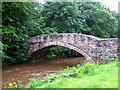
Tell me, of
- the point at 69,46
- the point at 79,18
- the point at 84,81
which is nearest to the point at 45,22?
the point at 79,18

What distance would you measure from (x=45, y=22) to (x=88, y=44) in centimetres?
884

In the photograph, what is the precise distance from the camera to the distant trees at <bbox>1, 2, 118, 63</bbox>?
57.3 ft

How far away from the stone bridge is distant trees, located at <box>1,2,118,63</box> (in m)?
1.77

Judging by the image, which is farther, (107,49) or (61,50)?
(61,50)

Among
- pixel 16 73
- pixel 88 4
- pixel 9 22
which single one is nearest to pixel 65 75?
pixel 16 73

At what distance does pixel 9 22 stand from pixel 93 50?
227 inches

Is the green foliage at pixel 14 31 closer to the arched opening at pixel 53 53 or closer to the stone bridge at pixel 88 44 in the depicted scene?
the arched opening at pixel 53 53

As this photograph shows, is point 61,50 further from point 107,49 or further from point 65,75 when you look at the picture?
point 65,75

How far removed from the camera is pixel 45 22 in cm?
2477

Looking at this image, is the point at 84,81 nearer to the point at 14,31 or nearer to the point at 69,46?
the point at 69,46

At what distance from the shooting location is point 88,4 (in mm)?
28094

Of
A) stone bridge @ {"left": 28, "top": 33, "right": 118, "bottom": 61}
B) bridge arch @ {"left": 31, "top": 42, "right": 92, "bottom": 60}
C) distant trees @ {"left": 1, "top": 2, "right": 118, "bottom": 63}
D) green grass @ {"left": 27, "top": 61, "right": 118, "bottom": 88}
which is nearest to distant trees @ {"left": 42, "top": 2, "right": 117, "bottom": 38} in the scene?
distant trees @ {"left": 1, "top": 2, "right": 118, "bottom": 63}

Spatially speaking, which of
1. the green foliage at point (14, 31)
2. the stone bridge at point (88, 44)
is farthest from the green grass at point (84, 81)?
the green foliage at point (14, 31)

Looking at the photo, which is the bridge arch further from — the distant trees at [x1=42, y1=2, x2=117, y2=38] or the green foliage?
the distant trees at [x1=42, y1=2, x2=117, y2=38]
